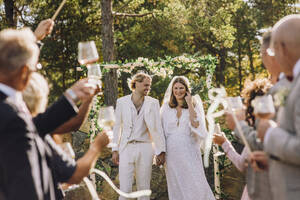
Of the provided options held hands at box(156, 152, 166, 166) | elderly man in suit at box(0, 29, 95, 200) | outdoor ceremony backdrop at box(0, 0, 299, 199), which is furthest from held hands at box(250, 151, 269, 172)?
outdoor ceremony backdrop at box(0, 0, 299, 199)

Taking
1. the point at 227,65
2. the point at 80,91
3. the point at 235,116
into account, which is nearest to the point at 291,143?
the point at 235,116

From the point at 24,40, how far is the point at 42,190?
75 centimetres

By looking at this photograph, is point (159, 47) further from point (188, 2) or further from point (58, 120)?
point (58, 120)

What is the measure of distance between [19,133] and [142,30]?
47.0 ft

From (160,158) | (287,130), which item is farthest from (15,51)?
(160,158)

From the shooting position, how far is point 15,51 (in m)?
1.82

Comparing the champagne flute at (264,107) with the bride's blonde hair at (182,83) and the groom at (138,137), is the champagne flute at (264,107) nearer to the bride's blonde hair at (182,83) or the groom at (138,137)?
the groom at (138,137)

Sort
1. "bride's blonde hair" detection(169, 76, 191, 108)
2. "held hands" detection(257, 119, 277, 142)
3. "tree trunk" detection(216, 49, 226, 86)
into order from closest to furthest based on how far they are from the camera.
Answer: "held hands" detection(257, 119, 277, 142) < "bride's blonde hair" detection(169, 76, 191, 108) < "tree trunk" detection(216, 49, 226, 86)

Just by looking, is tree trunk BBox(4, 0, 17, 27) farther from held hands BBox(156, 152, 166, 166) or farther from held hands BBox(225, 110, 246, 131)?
held hands BBox(225, 110, 246, 131)

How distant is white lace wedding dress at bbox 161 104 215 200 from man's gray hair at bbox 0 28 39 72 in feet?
13.0

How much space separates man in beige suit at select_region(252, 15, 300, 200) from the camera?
5.84ft

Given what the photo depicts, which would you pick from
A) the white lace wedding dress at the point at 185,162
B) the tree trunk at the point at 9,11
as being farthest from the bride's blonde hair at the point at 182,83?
the tree trunk at the point at 9,11

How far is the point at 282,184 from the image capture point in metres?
1.92

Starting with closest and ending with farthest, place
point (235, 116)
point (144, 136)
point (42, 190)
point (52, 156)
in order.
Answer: point (42, 190)
point (52, 156)
point (235, 116)
point (144, 136)
